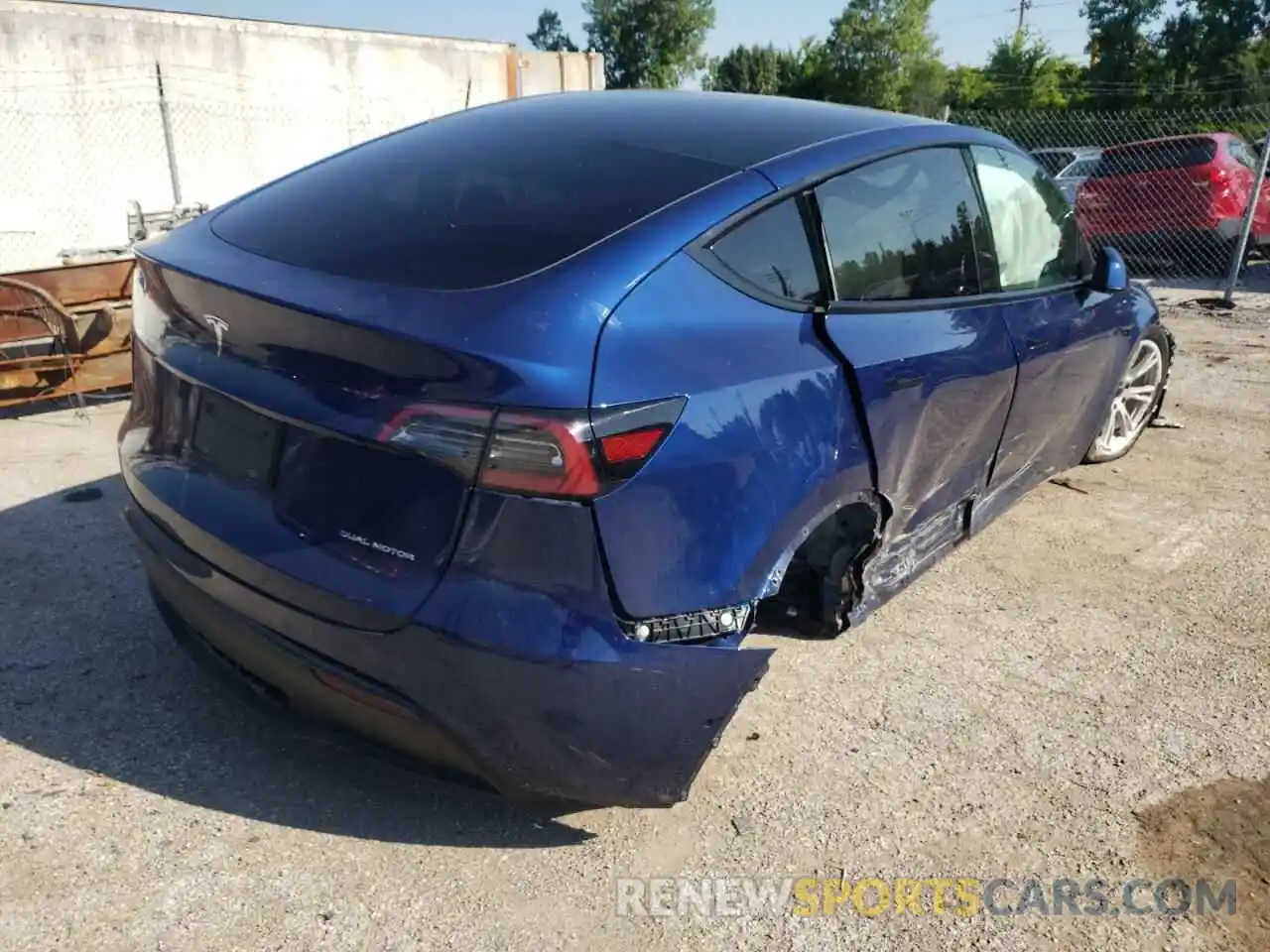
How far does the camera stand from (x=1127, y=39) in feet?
128

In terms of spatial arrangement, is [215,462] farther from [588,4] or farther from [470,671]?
[588,4]

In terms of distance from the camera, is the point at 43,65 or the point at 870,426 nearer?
the point at 870,426

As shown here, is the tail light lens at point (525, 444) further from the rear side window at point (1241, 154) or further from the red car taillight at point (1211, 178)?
the rear side window at point (1241, 154)

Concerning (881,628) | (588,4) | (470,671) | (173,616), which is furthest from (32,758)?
(588,4)

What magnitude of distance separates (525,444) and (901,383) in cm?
125

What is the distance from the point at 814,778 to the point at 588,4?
61.1 metres

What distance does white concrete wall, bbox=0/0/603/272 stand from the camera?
1106 cm

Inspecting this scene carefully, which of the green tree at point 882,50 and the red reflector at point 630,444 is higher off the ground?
the green tree at point 882,50

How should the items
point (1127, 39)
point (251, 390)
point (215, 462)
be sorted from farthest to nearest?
point (1127, 39) → point (215, 462) → point (251, 390)

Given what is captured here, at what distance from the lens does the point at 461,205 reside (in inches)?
95.3

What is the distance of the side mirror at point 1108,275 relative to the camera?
154 inches

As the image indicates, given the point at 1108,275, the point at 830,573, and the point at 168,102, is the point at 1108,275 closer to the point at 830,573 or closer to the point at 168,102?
the point at 830,573

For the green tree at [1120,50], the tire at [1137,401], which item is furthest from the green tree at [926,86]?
the tire at [1137,401]

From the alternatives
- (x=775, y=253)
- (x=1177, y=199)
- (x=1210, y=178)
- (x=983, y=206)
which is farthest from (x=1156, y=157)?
(x=775, y=253)
